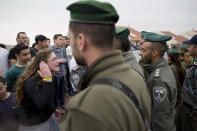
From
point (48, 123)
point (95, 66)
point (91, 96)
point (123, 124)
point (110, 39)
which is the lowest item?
point (48, 123)

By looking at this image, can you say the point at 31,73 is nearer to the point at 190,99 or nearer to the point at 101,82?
the point at 101,82

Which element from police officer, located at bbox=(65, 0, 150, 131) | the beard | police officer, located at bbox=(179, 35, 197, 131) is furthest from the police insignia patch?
police officer, located at bbox=(65, 0, 150, 131)

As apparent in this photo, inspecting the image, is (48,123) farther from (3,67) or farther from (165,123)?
(3,67)

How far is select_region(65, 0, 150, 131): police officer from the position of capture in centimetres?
80

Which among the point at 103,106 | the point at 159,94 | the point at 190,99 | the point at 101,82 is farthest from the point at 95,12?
the point at 190,99

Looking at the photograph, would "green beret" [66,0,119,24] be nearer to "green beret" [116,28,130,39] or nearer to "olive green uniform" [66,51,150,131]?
"olive green uniform" [66,51,150,131]

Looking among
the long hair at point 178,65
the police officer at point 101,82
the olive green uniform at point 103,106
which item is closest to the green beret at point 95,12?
the police officer at point 101,82

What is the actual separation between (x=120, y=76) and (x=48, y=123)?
5.74 ft

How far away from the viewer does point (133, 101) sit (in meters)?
0.92

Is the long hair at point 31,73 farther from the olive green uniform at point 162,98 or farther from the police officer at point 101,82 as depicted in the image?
the olive green uniform at point 162,98

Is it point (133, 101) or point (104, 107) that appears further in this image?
point (133, 101)

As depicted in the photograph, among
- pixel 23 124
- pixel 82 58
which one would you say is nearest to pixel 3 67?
pixel 23 124

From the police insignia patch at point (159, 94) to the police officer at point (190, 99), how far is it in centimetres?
112

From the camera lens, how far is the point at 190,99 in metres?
3.10
